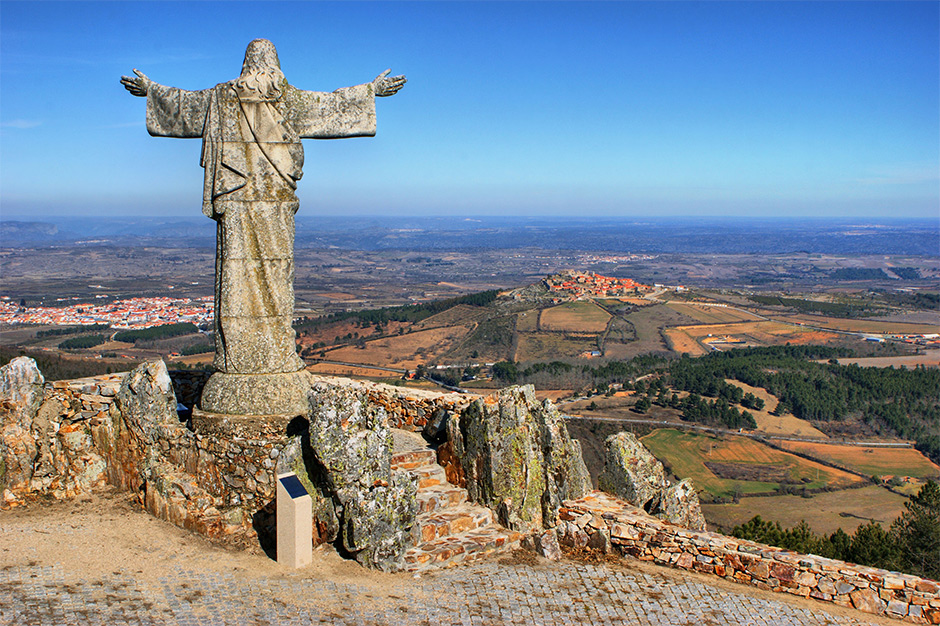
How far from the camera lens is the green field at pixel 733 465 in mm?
45688

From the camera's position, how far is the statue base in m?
9.50

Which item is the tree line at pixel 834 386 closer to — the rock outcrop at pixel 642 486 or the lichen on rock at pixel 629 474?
the rock outcrop at pixel 642 486

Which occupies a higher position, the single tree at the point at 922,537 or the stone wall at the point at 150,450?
the stone wall at the point at 150,450

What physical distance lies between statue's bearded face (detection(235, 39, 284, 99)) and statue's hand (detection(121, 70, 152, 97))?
52.4 inches

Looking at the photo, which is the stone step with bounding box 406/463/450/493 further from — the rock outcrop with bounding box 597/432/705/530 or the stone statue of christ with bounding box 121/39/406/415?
the rock outcrop with bounding box 597/432/705/530

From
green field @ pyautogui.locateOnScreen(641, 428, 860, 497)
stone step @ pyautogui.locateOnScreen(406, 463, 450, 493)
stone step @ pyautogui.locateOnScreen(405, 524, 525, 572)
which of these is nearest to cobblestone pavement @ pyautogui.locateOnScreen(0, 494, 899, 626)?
stone step @ pyautogui.locateOnScreen(405, 524, 525, 572)

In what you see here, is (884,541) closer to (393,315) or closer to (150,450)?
(150,450)

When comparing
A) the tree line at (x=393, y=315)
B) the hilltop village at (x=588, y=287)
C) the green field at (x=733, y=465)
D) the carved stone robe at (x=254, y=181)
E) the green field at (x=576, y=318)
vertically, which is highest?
the carved stone robe at (x=254, y=181)

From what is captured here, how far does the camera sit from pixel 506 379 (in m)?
65.2

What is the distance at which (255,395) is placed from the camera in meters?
9.52

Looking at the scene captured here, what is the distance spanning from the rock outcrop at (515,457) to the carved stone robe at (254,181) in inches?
103

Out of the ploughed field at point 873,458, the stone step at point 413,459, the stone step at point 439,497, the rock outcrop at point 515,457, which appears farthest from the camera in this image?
the ploughed field at point 873,458

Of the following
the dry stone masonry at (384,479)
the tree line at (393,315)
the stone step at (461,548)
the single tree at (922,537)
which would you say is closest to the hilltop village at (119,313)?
the tree line at (393,315)

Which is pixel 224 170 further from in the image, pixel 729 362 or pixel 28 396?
pixel 729 362
